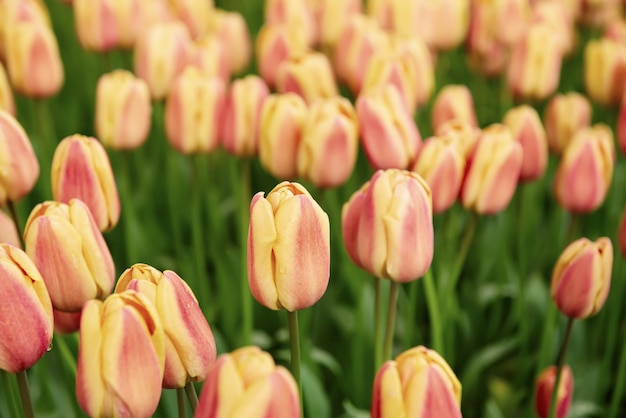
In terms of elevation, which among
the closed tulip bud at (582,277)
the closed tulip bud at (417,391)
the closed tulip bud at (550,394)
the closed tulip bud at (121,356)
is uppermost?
the closed tulip bud at (121,356)

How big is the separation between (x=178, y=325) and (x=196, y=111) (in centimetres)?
56

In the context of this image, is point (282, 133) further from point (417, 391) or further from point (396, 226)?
point (417, 391)

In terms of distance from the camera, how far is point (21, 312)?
24.0 inches

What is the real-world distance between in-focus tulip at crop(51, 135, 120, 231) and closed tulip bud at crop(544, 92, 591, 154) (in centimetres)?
74

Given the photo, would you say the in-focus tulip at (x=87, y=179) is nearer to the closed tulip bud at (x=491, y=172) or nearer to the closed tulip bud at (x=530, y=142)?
the closed tulip bud at (x=491, y=172)

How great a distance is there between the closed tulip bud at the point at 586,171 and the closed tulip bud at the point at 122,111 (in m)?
0.57

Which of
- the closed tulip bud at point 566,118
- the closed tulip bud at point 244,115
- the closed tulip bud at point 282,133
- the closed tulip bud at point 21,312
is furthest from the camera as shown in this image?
the closed tulip bud at point 566,118

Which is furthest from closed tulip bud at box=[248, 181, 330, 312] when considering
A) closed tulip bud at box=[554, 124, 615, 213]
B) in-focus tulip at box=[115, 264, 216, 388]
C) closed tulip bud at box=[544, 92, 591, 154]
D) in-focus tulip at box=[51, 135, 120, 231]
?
closed tulip bud at box=[544, 92, 591, 154]

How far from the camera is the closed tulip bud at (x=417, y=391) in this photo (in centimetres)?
58

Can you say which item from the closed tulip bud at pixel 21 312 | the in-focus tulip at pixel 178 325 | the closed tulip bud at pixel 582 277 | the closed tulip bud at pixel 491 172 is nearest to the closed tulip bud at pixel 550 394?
the closed tulip bud at pixel 582 277

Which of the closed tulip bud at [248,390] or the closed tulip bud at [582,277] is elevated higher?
the closed tulip bud at [248,390]

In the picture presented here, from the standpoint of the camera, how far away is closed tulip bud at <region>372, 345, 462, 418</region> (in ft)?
1.92

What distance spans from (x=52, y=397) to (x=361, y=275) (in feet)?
1.41

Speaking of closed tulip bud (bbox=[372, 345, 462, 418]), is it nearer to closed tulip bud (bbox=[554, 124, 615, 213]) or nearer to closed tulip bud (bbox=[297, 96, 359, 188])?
closed tulip bud (bbox=[297, 96, 359, 188])
